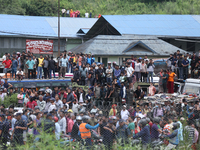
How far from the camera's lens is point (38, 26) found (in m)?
41.4

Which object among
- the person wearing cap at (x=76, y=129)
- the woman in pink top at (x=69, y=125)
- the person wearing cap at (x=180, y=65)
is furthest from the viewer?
the person wearing cap at (x=180, y=65)

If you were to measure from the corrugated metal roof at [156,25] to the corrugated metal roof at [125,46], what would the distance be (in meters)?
2.09

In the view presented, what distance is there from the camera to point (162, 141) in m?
9.73

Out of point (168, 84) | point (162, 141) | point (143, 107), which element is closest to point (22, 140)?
point (162, 141)

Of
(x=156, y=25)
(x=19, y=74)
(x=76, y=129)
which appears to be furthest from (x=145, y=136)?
(x=156, y=25)

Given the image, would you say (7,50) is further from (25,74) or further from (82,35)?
(25,74)

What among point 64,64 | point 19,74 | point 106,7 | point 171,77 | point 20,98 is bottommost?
point 20,98

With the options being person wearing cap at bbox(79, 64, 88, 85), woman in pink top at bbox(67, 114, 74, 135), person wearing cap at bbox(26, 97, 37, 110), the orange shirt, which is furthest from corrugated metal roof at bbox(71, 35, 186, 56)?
woman in pink top at bbox(67, 114, 74, 135)

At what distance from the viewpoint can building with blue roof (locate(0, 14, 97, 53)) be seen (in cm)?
3875

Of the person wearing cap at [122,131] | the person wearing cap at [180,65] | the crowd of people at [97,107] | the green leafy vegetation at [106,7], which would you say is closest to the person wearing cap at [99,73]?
the crowd of people at [97,107]

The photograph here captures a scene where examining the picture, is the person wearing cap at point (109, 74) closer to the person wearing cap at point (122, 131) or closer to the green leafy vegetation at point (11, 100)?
the green leafy vegetation at point (11, 100)

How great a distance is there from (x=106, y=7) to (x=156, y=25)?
36579 millimetres

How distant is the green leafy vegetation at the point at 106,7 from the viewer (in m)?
57.5

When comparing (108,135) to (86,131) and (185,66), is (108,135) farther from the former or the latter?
(185,66)
